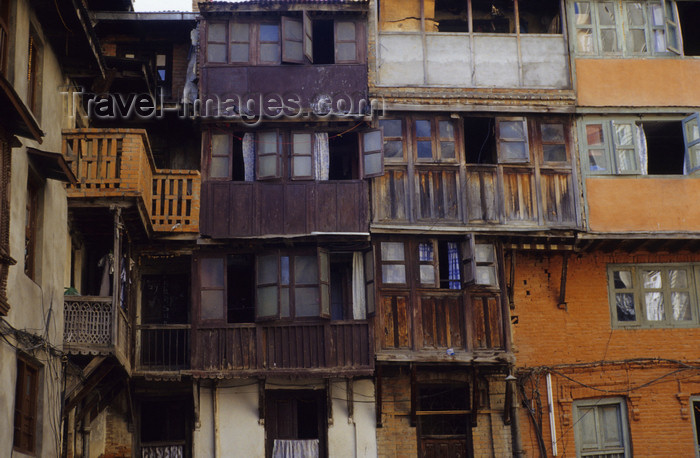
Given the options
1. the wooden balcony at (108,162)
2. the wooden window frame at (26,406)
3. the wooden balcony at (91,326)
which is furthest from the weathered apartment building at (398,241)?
the wooden window frame at (26,406)

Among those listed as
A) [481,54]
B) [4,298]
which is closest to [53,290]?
[4,298]

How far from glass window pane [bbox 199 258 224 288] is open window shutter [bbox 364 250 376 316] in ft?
10.2

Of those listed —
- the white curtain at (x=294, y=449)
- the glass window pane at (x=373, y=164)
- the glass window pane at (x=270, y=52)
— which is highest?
the glass window pane at (x=270, y=52)

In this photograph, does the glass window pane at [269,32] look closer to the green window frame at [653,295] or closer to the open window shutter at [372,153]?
the open window shutter at [372,153]

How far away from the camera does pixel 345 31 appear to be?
77.4 feet

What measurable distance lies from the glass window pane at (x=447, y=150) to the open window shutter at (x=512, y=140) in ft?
3.35

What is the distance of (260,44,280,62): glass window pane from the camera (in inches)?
922

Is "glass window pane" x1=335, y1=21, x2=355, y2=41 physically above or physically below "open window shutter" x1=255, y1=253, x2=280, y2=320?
above

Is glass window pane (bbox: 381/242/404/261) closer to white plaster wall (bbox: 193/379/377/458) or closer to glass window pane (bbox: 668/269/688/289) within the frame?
white plaster wall (bbox: 193/379/377/458)

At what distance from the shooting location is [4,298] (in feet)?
46.4

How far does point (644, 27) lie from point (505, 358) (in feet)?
28.3

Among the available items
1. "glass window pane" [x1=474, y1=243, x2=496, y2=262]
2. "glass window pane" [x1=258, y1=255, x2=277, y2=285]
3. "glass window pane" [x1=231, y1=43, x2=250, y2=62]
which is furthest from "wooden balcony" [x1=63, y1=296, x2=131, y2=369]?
"glass window pane" [x1=474, y1=243, x2=496, y2=262]

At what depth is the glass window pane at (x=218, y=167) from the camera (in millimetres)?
22844

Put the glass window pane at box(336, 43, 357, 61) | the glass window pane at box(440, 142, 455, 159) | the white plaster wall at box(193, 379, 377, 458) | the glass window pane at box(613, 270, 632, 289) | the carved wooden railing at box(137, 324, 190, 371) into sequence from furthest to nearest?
the glass window pane at box(613, 270, 632, 289)
the glass window pane at box(336, 43, 357, 61)
the glass window pane at box(440, 142, 455, 159)
the carved wooden railing at box(137, 324, 190, 371)
the white plaster wall at box(193, 379, 377, 458)
